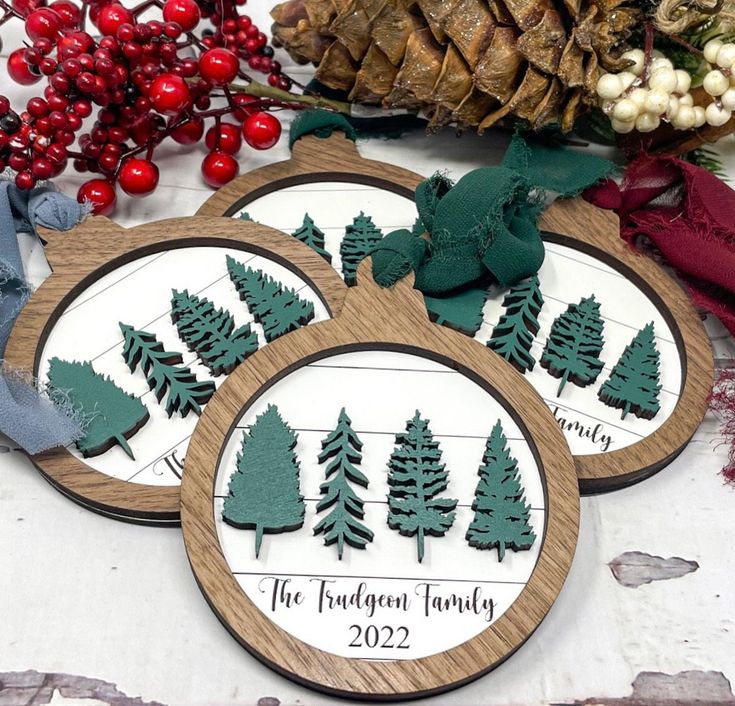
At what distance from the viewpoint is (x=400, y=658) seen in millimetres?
681

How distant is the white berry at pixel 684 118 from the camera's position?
3.10 feet

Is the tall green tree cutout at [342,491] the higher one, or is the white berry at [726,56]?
the white berry at [726,56]

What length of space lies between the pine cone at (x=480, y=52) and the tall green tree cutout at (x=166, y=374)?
39 centimetres

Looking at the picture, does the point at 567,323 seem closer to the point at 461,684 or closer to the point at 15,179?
the point at 461,684

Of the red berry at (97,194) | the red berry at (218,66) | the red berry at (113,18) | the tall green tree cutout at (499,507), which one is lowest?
the tall green tree cutout at (499,507)

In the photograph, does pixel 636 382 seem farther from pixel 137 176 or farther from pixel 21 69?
pixel 21 69

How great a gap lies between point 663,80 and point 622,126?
60 millimetres

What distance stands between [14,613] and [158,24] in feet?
2.03

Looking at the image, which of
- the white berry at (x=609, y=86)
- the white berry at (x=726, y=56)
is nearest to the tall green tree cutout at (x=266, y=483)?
the white berry at (x=609, y=86)

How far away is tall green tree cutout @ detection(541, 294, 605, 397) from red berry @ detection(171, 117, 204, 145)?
0.49 metres

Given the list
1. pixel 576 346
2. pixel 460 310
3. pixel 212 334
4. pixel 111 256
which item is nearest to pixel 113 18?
pixel 111 256

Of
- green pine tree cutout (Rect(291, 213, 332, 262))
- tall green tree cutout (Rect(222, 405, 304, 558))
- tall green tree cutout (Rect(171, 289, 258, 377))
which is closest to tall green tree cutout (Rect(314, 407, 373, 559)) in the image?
tall green tree cutout (Rect(222, 405, 304, 558))

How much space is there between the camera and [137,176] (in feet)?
3.25

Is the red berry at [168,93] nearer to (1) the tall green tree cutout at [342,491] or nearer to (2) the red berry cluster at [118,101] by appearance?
(2) the red berry cluster at [118,101]
